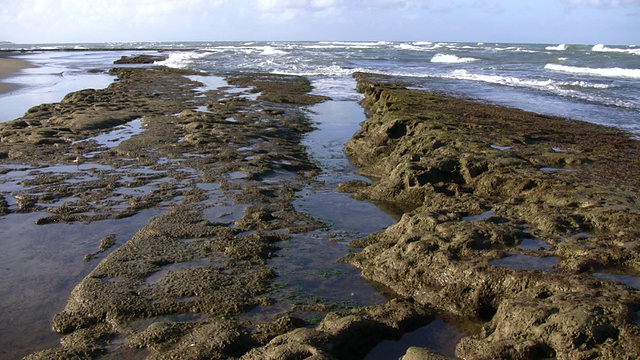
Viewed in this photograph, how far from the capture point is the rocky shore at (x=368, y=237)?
13.0ft

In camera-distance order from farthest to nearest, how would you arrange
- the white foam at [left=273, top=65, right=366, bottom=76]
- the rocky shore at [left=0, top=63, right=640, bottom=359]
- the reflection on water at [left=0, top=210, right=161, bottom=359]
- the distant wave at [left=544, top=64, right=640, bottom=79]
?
the white foam at [left=273, top=65, right=366, bottom=76], the distant wave at [left=544, top=64, right=640, bottom=79], the reflection on water at [left=0, top=210, right=161, bottom=359], the rocky shore at [left=0, top=63, right=640, bottom=359]

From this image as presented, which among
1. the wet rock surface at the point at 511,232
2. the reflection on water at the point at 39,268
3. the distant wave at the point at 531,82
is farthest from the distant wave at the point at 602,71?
the reflection on water at the point at 39,268

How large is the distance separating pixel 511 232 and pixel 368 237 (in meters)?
1.74

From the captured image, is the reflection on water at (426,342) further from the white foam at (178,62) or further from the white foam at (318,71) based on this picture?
the white foam at (178,62)

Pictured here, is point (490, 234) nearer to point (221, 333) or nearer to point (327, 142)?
point (221, 333)

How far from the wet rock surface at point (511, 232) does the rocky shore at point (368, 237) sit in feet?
0.06

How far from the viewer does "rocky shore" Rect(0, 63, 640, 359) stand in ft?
13.0

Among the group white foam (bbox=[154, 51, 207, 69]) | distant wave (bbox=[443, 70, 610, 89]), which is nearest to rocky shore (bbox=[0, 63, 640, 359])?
distant wave (bbox=[443, 70, 610, 89])

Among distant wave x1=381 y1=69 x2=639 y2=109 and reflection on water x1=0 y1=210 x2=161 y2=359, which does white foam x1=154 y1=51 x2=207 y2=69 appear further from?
reflection on water x1=0 y1=210 x2=161 y2=359

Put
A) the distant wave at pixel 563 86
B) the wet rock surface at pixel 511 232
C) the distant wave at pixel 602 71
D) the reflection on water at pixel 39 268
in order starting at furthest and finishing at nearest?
the distant wave at pixel 602 71, the distant wave at pixel 563 86, the reflection on water at pixel 39 268, the wet rock surface at pixel 511 232

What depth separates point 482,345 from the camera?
12.6 ft

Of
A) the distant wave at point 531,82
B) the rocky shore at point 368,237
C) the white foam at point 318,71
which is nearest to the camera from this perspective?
the rocky shore at point 368,237

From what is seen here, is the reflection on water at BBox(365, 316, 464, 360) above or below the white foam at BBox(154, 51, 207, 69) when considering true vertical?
below

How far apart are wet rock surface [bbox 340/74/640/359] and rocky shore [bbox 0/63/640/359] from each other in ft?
0.06
